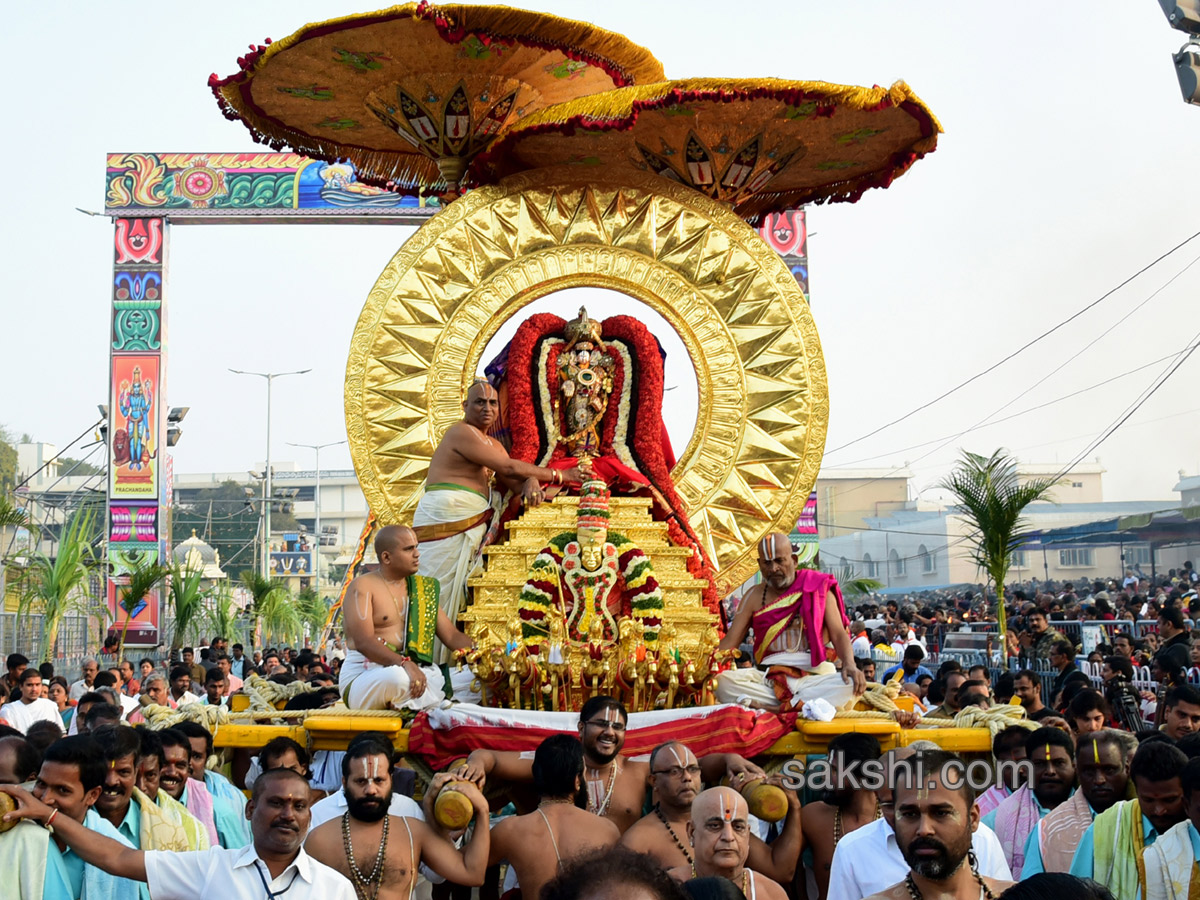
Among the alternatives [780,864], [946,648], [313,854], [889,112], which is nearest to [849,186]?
[889,112]

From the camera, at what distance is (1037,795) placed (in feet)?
16.9

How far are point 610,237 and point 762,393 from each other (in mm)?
1397

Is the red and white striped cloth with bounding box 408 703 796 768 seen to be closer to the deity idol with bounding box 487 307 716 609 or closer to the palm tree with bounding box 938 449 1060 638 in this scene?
the deity idol with bounding box 487 307 716 609

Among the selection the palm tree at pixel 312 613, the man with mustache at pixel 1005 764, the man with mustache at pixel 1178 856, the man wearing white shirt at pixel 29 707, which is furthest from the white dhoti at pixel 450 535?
the palm tree at pixel 312 613

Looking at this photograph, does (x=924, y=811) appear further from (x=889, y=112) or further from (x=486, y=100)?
(x=486, y=100)

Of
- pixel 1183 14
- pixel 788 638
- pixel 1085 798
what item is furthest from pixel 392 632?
pixel 1183 14

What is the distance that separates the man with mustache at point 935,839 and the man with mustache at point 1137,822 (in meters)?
0.99

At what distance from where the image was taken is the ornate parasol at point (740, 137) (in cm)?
727

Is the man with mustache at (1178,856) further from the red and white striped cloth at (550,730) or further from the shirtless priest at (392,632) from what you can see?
the shirtless priest at (392,632)

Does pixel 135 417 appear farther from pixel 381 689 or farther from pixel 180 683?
pixel 381 689

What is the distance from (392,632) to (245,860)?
2834 millimetres

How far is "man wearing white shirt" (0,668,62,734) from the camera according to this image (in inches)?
348

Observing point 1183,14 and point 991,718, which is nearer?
point 991,718

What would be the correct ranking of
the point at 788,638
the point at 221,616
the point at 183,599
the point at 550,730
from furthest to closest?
the point at 221,616 < the point at 183,599 < the point at 788,638 < the point at 550,730
